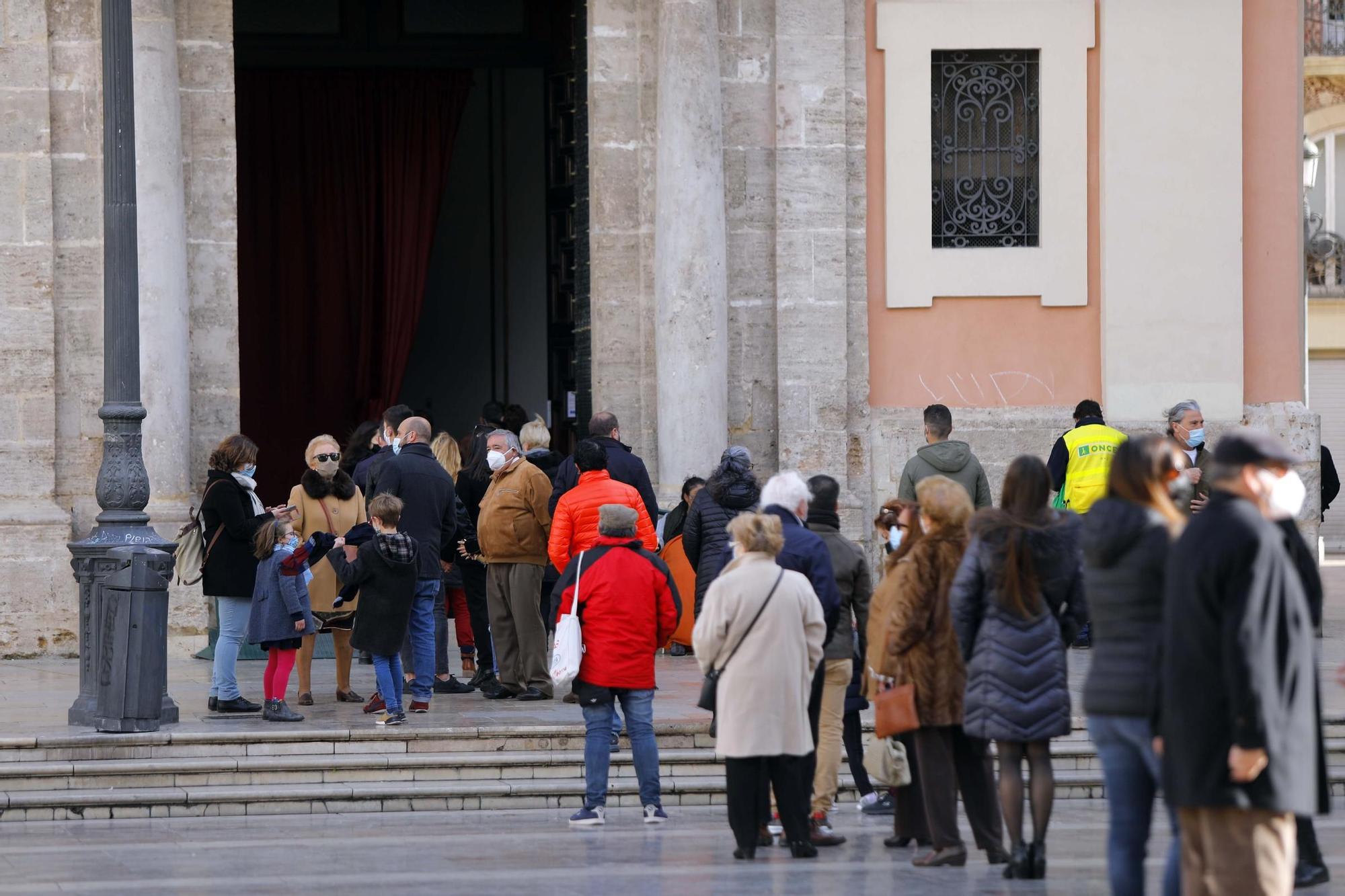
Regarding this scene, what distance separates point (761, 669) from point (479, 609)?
4.33m

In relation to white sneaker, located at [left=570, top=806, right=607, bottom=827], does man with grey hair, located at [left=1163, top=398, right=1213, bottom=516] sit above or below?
above

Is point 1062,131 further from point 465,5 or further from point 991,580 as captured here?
point 991,580

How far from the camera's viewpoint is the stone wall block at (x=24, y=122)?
14617 millimetres

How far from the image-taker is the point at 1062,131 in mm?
15906

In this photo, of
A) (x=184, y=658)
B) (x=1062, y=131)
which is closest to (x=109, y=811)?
(x=184, y=658)

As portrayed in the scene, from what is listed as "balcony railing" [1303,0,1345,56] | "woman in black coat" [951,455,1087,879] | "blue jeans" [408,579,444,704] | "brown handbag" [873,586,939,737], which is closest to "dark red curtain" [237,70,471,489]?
"blue jeans" [408,579,444,704]

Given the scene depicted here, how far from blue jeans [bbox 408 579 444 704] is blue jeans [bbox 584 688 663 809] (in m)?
2.02

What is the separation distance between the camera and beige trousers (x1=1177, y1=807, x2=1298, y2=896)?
18.1 feet

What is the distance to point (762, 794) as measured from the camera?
28.3ft

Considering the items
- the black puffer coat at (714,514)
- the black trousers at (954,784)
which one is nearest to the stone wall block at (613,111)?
the black puffer coat at (714,514)

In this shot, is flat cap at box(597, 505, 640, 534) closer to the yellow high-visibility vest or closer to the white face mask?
the white face mask

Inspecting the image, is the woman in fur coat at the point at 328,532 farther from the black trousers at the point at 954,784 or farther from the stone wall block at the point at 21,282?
the black trousers at the point at 954,784

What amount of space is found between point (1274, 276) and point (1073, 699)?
538 cm

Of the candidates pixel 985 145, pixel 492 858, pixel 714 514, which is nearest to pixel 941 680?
pixel 492 858
